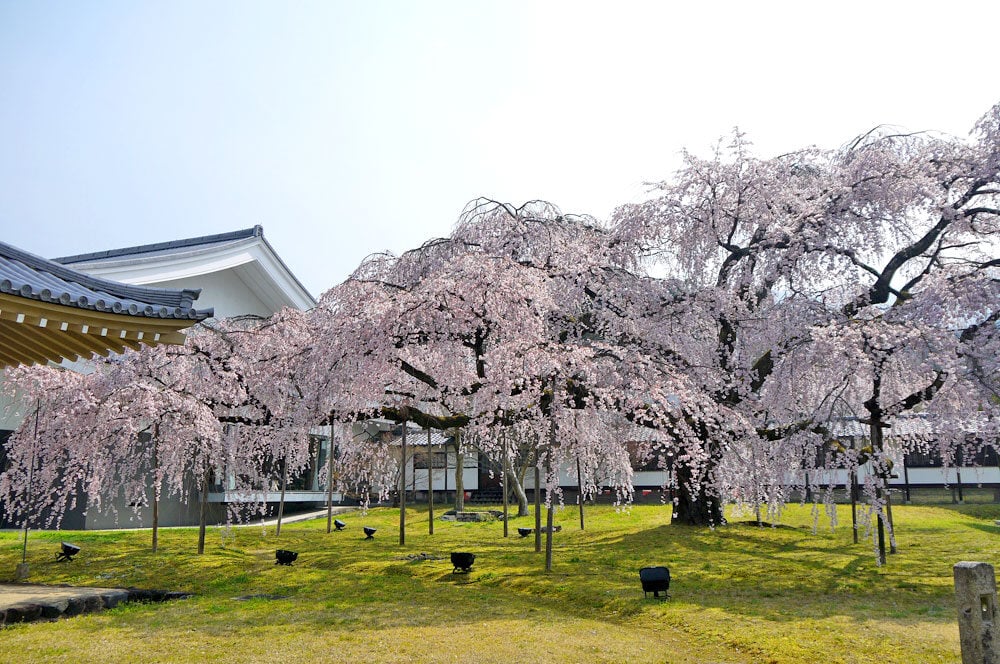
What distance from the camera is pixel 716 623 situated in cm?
821

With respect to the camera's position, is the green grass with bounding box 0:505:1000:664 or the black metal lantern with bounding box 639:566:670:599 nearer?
the green grass with bounding box 0:505:1000:664

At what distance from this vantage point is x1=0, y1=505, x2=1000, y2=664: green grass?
715 centimetres

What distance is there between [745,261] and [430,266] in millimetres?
6673

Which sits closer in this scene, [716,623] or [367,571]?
[716,623]

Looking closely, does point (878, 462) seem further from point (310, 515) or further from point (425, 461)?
point (425, 461)

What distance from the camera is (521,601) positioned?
10.1m

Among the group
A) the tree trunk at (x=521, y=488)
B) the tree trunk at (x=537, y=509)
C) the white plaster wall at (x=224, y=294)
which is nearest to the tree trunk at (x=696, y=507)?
the tree trunk at (x=537, y=509)

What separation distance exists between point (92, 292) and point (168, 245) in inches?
670

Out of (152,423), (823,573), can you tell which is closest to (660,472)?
(823,573)

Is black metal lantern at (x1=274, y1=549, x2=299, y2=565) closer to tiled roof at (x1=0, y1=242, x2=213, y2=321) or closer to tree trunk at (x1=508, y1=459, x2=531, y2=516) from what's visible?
tiled roof at (x1=0, y1=242, x2=213, y2=321)

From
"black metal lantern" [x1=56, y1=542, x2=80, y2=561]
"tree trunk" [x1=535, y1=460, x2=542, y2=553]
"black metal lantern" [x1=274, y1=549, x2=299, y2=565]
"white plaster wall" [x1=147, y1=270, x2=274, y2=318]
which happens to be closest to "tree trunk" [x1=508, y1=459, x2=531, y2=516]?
"tree trunk" [x1=535, y1=460, x2=542, y2=553]

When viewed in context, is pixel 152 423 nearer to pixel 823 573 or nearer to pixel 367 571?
pixel 367 571

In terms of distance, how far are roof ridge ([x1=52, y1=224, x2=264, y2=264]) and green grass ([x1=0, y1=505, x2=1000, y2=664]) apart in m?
7.21

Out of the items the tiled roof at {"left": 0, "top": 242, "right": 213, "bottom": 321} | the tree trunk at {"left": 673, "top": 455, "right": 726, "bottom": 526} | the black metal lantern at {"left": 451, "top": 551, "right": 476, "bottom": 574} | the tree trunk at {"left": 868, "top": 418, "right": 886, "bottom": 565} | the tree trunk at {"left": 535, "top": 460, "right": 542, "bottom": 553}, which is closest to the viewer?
the tiled roof at {"left": 0, "top": 242, "right": 213, "bottom": 321}
